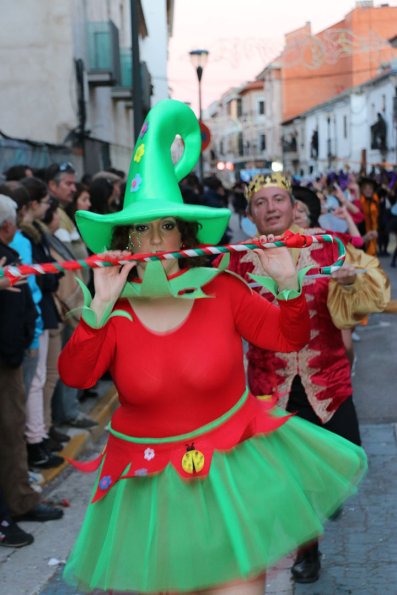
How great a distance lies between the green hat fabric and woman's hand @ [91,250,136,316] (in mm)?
173

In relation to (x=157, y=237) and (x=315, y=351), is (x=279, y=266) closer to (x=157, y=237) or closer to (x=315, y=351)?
(x=157, y=237)

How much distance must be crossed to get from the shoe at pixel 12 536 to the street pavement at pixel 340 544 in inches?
1.4

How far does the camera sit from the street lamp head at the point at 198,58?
23.4 m

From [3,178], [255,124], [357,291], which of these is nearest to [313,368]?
[357,291]

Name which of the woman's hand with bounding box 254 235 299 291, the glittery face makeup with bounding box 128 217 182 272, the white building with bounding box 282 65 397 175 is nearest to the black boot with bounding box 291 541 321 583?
the woman's hand with bounding box 254 235 299 291

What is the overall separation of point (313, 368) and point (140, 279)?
151cm

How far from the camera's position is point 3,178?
853 centimetres

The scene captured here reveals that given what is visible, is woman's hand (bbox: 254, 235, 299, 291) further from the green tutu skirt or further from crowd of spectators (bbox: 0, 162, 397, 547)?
crowd of spectators (bbox: 0, 162, 397, 547)

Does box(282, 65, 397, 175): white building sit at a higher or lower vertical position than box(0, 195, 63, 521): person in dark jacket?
higher

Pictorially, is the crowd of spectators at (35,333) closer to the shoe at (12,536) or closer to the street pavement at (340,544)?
the shoe at (12,536)

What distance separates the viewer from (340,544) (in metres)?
5.09

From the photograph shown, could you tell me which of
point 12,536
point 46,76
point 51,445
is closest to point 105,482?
point 12,536

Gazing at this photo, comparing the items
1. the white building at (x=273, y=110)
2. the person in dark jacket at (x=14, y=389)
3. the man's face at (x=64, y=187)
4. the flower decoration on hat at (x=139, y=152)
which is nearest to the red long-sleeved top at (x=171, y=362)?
the flower decoration on hat at (x=139, y=152)

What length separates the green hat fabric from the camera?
3.20 m
